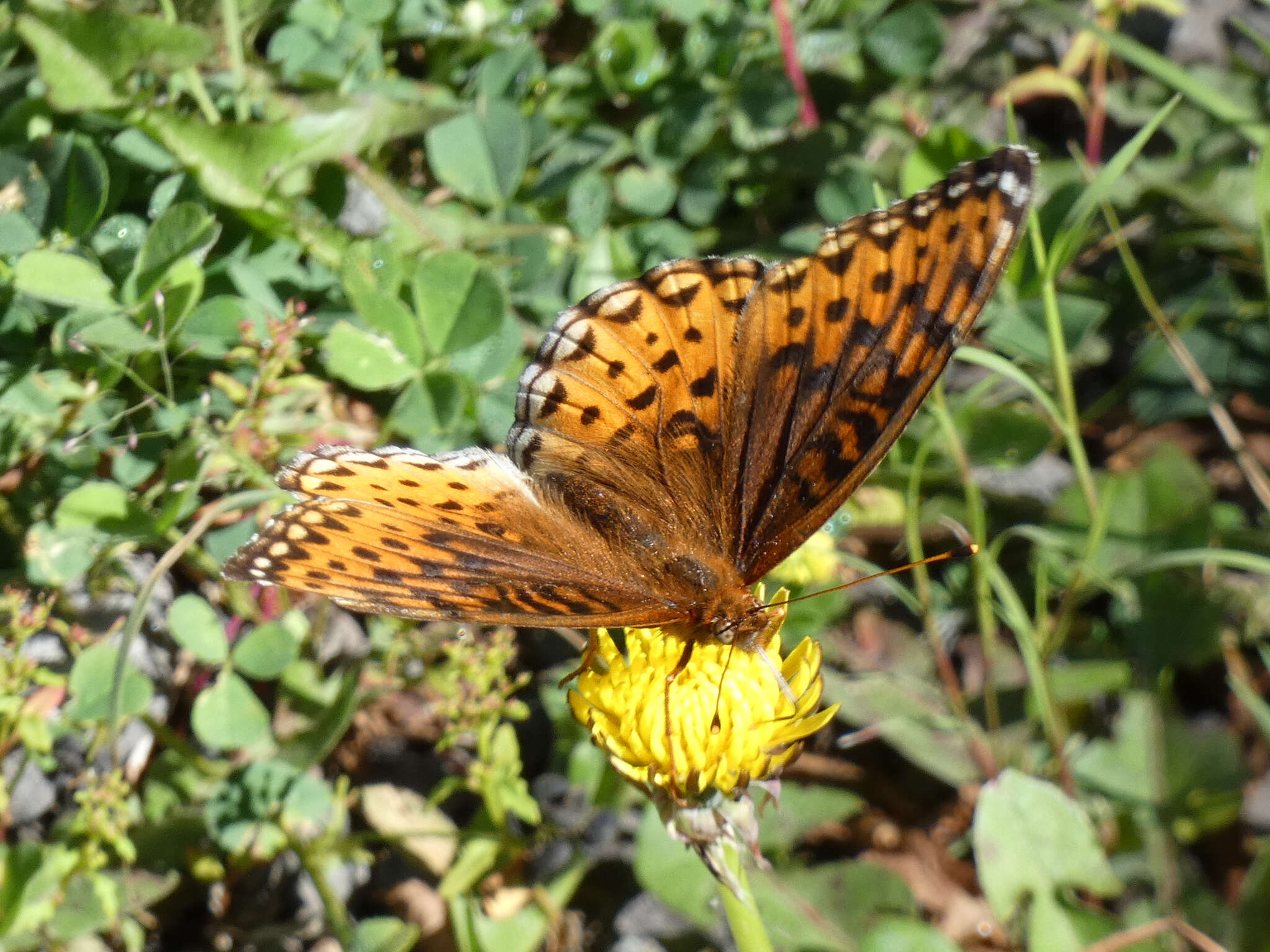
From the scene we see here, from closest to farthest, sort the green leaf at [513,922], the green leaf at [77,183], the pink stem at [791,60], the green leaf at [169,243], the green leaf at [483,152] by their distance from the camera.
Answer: the green leaf at [169,243] → the green leaf at [77,183] → the green leaf at [513,922] → the green leaf at [483,152] → the pink stem at [791,60]

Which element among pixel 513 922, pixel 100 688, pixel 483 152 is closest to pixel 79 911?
pixel 100 688

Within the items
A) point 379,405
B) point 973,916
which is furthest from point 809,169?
point 973,916

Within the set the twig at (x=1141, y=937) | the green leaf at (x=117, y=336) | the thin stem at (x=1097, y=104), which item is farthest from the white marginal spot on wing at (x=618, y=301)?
the thin stem at (x=1097, y=104)

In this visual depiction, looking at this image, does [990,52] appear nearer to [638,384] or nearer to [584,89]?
[584,89]

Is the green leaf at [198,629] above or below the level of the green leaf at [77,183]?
below

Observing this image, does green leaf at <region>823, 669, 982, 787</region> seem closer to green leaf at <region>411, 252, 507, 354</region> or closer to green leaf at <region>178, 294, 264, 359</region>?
green leaf at <region>411, 252, 507, 354</region>

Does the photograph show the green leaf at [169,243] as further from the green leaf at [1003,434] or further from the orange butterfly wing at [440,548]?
the green leaf at [1003,434]

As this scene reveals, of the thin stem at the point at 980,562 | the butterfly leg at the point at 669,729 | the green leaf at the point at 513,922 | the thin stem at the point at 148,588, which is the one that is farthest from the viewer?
the thin stem at the point at 980,562

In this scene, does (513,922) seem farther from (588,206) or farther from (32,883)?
(588,206)
